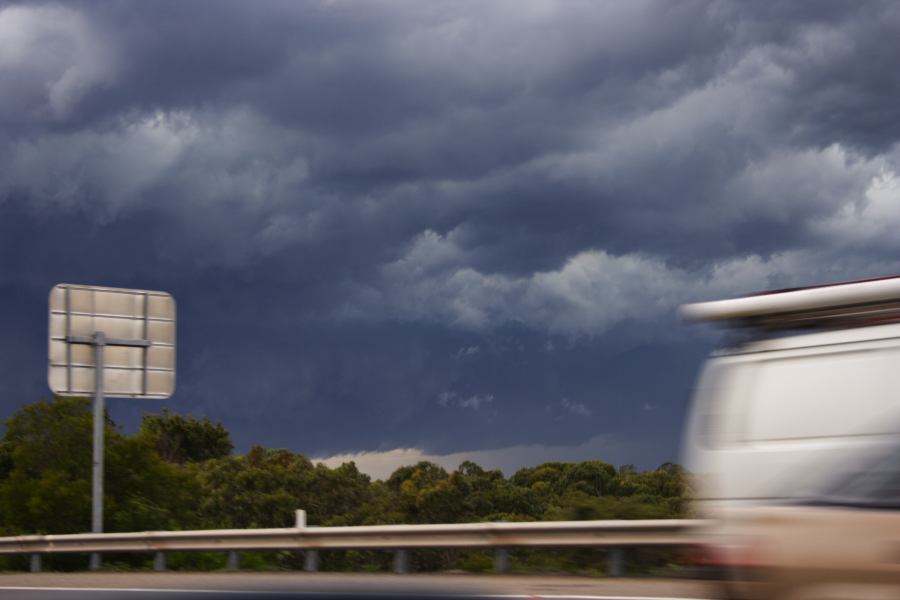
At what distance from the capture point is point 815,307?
26.6 feet

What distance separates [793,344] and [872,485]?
1854 millimetres

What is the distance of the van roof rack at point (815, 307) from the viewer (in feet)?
25.7

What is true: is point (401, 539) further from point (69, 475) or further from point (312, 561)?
point (69, 475)

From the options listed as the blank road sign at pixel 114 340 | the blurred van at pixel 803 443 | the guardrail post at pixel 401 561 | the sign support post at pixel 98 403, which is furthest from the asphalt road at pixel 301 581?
the blank road sign at pixel 114 340

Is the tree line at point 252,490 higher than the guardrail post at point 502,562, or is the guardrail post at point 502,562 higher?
the tree line at point 252,490

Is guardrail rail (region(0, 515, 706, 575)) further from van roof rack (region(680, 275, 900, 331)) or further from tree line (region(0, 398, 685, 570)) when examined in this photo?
van roof rack (region(680, 275, 900, 331))

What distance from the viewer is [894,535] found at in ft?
19.4

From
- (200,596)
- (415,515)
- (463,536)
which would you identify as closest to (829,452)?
(200,596)

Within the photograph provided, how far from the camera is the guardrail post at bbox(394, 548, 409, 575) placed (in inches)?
597

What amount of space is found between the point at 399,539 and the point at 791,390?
8.16m

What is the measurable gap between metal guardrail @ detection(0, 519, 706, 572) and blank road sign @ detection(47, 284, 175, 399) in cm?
493

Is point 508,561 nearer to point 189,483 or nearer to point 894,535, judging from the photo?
point 894,535

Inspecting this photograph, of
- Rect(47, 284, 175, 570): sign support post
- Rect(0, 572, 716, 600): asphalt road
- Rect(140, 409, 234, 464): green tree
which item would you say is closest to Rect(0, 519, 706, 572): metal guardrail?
Rect(0, 572, 716, 600): asphalt road

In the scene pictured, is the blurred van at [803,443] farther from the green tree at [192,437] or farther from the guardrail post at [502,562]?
the green tree at [192,437]
